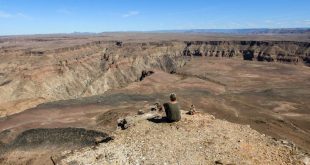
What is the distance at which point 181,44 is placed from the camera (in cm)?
14750

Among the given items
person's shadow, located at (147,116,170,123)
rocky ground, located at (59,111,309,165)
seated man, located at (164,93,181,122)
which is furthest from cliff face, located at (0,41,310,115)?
rocky ground, located at (59,111,309,165)

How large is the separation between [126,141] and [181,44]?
5148 inches

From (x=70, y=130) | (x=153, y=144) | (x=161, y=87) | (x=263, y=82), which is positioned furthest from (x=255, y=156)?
(x=263, y=82)

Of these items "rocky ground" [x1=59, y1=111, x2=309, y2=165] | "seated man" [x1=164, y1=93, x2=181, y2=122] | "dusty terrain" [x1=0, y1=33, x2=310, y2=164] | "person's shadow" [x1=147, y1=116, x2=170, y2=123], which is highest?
"seated man" [x1=164, y1=93, x2=181, y2=122]

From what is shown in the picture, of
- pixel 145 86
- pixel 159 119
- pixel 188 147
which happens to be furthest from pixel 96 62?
pixel 188 147

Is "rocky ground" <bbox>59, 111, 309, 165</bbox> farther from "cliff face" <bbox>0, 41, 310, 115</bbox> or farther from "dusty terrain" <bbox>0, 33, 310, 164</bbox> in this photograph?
"cliff face" <bbox>0, 41, 310, 115</bbox>

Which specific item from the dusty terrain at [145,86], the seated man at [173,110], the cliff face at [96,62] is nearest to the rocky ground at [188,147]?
the seated man at [173,110]

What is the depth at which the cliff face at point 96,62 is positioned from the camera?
277 feet

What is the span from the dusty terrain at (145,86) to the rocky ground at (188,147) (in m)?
0.92

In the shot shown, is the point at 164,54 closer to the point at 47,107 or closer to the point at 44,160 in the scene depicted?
the point at 47,107

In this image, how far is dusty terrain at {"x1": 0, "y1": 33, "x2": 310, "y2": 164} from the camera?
46.2 m

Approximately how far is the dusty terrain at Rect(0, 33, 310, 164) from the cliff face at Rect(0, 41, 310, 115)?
0.97 feet

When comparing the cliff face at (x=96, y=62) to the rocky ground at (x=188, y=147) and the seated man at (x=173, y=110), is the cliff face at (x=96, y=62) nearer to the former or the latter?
the seated man at (x=173, y=110)

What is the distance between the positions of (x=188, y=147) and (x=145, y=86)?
6255 cm
